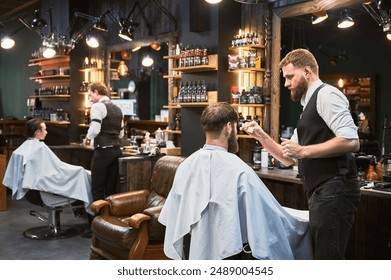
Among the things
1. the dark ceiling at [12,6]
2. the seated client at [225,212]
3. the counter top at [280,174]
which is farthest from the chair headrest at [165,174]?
the dark ceiling at [12,6]

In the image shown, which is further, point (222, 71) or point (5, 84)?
point (5, 84)

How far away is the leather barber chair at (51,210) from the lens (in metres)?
4.37

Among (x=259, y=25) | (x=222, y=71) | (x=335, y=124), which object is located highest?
(x=259, y=25)

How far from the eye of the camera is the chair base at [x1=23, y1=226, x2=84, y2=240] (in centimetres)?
438

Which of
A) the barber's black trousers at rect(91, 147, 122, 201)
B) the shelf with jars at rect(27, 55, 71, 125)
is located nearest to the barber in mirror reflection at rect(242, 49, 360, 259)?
the barber's black trousers at rect(91, 147, 122, 201)

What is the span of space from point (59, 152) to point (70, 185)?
2044mm

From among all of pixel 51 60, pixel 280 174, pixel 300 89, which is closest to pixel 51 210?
pixel 280 174

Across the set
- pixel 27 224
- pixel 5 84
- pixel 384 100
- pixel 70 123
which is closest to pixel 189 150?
pixel 27 224

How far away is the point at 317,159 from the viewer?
2107 millimetres

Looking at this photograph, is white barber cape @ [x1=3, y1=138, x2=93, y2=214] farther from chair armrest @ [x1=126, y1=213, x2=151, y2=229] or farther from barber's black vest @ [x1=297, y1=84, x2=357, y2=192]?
barber's black vest @ [x1=297, y1=84, x2=357, y2=192]

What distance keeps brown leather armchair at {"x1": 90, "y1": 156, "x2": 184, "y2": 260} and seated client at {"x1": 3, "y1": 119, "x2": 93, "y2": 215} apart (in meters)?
0.98

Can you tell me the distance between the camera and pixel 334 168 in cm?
207

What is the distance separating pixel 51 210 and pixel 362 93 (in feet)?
22.4
